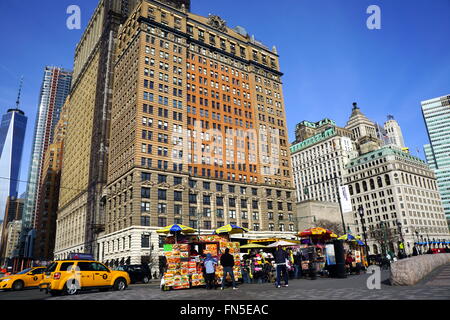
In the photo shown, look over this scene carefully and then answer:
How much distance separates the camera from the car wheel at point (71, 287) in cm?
1823

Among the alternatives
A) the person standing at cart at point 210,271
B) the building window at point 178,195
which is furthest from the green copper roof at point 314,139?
Result: the person standing at cart at point 210,271

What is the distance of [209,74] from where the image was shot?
257 feet

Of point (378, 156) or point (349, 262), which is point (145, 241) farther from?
point (378, 156)

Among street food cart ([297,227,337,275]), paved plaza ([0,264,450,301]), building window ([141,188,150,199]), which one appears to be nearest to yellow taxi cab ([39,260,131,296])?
paved plaza ([0,264,450,301])

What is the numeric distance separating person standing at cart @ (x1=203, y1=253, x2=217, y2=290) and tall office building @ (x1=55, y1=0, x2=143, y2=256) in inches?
2285

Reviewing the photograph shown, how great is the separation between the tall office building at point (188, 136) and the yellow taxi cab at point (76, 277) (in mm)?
37359

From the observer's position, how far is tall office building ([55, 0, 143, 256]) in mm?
78250

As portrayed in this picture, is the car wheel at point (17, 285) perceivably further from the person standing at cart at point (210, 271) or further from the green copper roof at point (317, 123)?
the green copper roof at point (317, 123)

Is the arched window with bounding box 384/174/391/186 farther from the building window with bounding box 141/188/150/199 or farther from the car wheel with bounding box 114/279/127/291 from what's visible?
the car wheel with bounding box 114/279/127/291

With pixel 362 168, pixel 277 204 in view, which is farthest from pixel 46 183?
pixel 362 168

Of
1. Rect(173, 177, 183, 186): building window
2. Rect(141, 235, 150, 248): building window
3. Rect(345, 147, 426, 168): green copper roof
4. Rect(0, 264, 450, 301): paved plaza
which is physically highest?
Rect(345, 147, 426, 168): green copper roof

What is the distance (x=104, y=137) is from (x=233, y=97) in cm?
3210

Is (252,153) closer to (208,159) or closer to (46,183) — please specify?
(208,159)

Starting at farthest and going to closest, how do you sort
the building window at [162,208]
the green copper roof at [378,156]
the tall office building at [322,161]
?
the tall office building at [322,161]
the green copper roof at [378,156]
the building window at [162,208]
